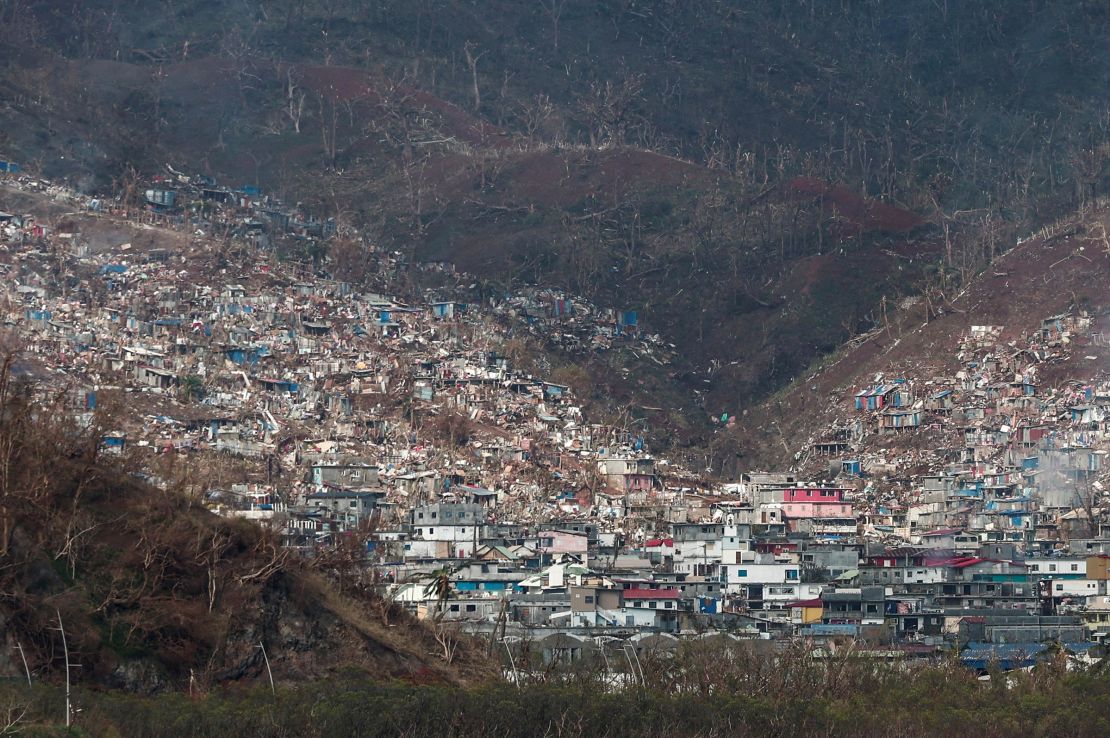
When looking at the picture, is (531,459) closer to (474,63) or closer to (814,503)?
(814,503)

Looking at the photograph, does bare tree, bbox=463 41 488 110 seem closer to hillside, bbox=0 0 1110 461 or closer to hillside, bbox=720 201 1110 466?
hillside, bbox=0 0 1110 461

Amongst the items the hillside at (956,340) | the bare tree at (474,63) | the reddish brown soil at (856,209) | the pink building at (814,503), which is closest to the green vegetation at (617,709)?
the pink building at (814,503)

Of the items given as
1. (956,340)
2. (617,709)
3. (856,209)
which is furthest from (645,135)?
(617,709)

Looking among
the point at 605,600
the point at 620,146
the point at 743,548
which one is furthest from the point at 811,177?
the point at 605,600

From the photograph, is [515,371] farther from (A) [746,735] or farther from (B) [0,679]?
(B) [0,679]

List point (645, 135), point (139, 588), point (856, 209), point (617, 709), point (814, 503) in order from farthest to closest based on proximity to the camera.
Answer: point (645, 135) < point (856, 209) < point (814, 503) < point (617, 709) < point (139, 588)
